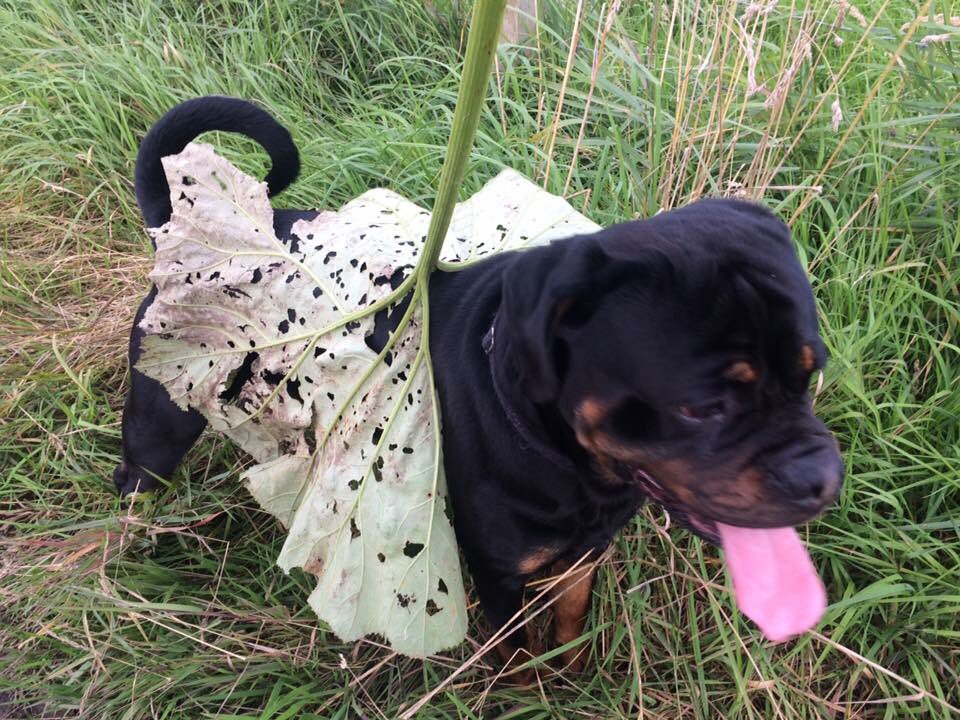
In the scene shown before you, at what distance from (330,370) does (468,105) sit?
0.69 metres

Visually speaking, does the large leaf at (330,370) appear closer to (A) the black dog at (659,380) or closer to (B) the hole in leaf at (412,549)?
(B) the hole in leaf at (412,549)

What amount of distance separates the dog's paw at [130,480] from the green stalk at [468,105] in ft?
4.25

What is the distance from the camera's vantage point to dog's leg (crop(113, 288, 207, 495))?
2.07 m

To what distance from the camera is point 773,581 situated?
1.43m

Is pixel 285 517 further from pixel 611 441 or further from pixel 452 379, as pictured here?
pixel 611 441

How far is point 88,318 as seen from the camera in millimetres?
2936

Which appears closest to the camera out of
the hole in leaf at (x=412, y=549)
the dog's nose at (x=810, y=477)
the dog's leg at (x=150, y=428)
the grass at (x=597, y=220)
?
the dog's nose at (x=810, y=477)

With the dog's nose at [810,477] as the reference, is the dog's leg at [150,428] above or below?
below

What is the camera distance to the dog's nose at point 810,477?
48.8 inches

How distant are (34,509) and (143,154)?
1.22 metres

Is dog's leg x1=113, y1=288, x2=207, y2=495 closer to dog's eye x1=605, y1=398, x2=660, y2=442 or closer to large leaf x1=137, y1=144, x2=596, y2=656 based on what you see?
large leaf x1=137, y1=144, x2=596, y2=656

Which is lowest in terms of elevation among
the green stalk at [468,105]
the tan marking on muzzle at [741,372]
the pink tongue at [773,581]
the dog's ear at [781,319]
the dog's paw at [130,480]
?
the dog's paw at [130,480]

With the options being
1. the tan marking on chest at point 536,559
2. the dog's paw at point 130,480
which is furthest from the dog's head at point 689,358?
the dog's paw at point 130,480

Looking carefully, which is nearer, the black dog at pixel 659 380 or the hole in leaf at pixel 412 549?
the black dog at pixel 659 380
